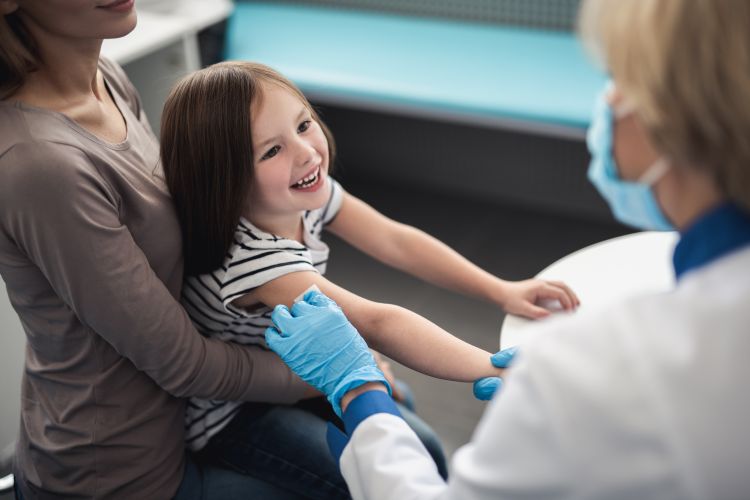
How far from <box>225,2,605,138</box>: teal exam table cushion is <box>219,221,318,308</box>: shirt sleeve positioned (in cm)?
126

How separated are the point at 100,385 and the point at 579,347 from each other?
804mm

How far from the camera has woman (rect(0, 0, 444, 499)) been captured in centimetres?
109

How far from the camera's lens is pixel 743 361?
71cm

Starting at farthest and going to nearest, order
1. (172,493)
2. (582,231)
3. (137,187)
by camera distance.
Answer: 1. (582,231)
2. (172,493)
3. (137,187)

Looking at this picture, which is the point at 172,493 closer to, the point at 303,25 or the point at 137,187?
the point at 137,187

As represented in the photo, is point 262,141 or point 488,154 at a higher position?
point 262,141

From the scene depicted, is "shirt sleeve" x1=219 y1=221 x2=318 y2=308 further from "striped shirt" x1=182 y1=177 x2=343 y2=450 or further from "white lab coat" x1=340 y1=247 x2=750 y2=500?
"white lab coat" x1=340 y1=247 x2=750 y2=500

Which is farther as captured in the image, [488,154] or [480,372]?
[488,154]

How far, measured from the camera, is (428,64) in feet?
8.75

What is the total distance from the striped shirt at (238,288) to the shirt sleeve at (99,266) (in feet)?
0.22

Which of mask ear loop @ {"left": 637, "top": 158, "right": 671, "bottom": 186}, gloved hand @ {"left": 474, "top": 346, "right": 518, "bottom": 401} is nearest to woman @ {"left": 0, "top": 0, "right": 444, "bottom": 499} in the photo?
gloved hand @ {"left": 474, "top": 346, "right": 518, "bottom": 401}

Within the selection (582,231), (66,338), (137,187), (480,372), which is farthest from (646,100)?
(582,231)

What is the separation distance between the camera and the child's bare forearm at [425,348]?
1257 millimetres

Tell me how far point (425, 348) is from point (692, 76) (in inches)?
26.5
